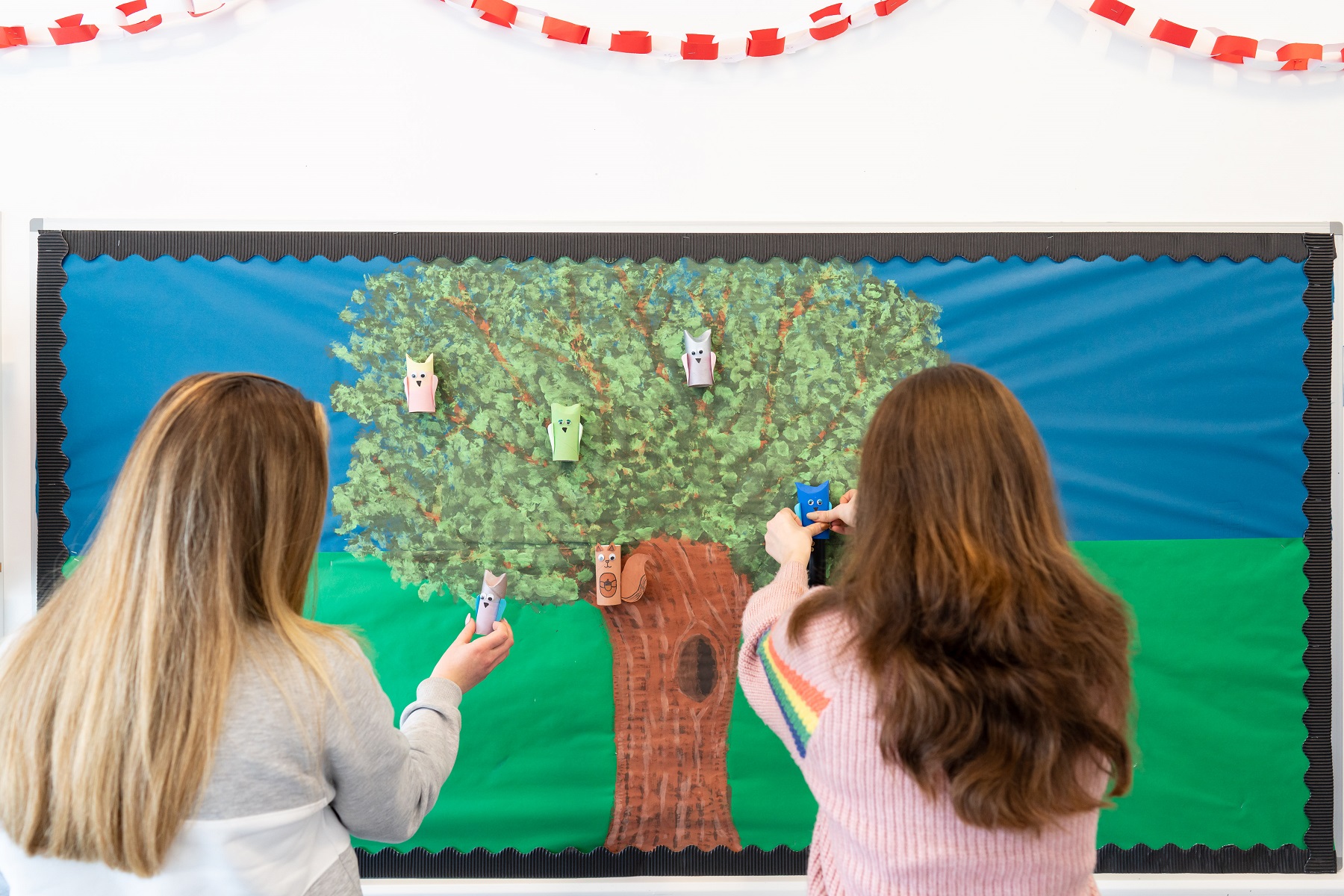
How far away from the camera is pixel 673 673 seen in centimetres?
155

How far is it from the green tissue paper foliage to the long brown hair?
2.04ft

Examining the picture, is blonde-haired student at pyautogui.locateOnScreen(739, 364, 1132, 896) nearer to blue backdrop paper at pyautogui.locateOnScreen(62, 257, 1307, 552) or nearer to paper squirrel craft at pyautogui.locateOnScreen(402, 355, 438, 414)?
blue backdrop paper at pyautogui.locateOnScreen(62, 257, 1307, 552)

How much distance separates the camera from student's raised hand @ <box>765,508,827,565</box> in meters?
1.32

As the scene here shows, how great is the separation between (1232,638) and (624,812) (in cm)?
120

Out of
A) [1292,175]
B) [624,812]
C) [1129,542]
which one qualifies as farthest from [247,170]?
[1292,175]

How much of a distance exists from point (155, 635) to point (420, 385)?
79 cm

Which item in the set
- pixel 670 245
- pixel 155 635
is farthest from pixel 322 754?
pixel 670 245

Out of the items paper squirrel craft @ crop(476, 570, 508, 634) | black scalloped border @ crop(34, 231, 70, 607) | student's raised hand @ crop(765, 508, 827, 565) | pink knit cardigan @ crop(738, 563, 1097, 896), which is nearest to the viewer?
pink knit cardigan @ crop(738, 563, 1097, 896)

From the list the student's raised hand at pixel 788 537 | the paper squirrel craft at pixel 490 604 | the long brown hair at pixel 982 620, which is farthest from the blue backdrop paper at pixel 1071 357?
the long brown hair at pixel 982 620

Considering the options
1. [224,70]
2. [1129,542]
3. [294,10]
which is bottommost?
[1129,542]

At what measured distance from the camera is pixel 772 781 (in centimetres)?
156

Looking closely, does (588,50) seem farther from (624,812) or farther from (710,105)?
(624,812)

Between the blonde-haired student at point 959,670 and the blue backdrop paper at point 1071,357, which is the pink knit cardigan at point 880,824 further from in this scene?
the blue backdrop paper at point 1071,357

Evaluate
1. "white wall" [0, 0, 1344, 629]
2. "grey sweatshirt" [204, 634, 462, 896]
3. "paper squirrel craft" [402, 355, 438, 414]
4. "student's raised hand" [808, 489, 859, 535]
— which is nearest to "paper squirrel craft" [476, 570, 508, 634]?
"paper squirrel craft" [402, 355, 438, 414]
